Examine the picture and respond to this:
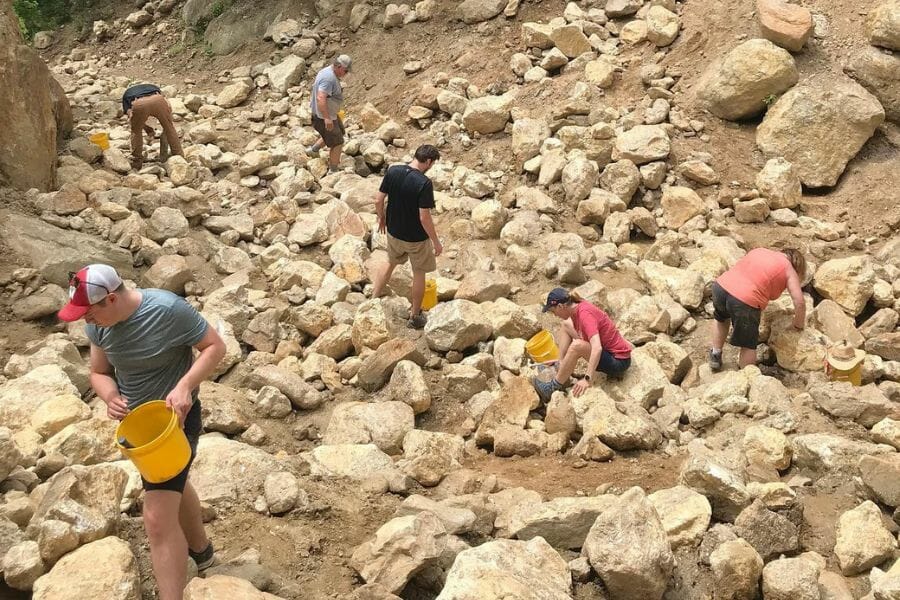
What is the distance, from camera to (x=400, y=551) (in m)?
3.71

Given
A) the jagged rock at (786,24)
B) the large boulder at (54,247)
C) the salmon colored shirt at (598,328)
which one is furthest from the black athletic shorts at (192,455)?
the jagged rock at (786,24)

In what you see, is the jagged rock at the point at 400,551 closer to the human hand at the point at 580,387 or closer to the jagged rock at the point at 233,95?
the human hand at the point at 580,387

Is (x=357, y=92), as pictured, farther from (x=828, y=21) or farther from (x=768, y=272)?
(x=768, y=272)

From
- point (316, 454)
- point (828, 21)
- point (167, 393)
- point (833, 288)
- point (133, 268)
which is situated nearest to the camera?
point (167, 393)

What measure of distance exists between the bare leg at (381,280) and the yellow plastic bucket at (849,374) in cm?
400

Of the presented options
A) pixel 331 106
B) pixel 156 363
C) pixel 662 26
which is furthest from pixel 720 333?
pixel 331 106

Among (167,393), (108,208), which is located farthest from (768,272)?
(108,208)

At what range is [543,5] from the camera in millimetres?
11789

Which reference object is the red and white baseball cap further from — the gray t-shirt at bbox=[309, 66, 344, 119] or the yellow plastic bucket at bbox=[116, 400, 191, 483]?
the gray t-shirt at bbox=[309, 66, 344, 119]

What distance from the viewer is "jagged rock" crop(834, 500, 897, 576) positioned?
3947 mm

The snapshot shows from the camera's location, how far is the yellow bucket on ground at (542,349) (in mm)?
6625

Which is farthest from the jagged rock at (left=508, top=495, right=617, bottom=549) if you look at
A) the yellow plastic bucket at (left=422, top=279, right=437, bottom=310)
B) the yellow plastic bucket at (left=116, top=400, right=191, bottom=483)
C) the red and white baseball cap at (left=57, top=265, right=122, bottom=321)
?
the yellow plastic bucket at (left=422, top=279, right=437, bottom=310)

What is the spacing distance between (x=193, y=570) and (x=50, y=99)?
709 cm

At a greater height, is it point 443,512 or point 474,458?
point 443,512
